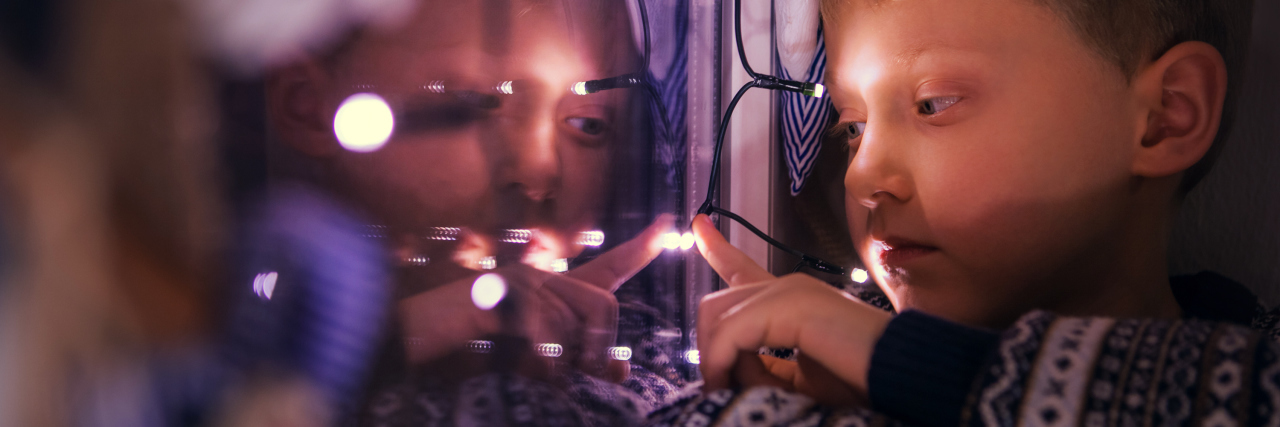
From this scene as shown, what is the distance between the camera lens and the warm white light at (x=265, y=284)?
0.34 m

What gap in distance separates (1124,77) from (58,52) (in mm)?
788

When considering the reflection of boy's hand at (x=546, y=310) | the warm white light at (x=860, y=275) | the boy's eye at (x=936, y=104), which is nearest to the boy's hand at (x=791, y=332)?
the reflection of boy's hand at (x=546, y=310)

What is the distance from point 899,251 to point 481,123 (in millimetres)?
454

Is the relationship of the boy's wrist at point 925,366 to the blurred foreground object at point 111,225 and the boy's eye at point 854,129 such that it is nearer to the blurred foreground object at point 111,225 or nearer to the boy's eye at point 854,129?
the boy's eye at point 854,129

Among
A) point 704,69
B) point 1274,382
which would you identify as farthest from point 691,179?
point 1274,382

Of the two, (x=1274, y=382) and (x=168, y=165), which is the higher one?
(x=168, y=165)

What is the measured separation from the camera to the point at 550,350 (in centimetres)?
→ 54

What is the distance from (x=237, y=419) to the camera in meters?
0.32

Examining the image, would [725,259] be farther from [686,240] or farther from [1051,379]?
[1051,379]

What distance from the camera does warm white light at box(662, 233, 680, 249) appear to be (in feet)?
2.28

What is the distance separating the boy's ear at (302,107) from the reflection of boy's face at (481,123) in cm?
1

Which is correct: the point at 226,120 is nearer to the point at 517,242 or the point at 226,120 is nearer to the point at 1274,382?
the point at 517,242

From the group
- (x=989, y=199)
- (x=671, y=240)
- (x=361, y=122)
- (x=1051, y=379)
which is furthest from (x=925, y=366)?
(x=361, y=122)

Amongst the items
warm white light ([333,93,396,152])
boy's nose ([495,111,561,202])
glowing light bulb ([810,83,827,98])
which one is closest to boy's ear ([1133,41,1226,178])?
glowing light bulb ([810,83,827,98])
